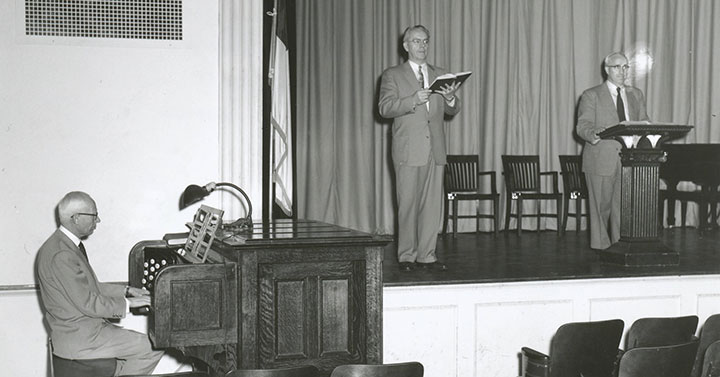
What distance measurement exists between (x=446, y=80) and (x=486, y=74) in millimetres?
4605

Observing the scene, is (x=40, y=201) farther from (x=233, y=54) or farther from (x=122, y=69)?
(x=233, y=54)

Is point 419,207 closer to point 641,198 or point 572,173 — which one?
point 641,198

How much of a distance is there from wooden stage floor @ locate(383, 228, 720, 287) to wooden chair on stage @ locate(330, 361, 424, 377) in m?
1.94

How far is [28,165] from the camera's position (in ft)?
18.0

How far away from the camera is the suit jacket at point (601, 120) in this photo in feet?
21.4

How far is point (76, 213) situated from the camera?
→ 14.2 ft

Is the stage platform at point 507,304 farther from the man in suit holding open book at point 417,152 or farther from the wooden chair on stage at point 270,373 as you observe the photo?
the wooden chair on stage at point 270,373

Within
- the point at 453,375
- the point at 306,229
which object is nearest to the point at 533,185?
the point at 453,375

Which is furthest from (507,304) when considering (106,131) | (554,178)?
(554,178)

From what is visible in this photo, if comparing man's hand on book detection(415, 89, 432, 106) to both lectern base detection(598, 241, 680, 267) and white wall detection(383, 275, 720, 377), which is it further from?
lectern base detection(598, 241, 680, 267)

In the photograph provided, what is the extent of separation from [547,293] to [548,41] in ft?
17.4

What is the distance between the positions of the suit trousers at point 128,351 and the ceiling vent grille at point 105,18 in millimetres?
2193

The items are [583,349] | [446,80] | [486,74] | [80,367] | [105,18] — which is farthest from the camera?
[486,74]

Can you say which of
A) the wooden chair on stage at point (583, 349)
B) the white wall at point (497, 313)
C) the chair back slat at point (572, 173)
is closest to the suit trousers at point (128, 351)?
the white wall at point (497, 313)
